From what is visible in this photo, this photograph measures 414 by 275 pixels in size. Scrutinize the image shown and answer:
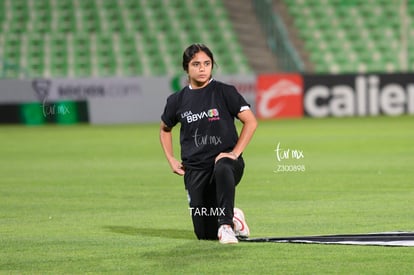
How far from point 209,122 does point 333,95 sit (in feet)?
80.1

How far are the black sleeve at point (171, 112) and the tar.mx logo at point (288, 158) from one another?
7.26m

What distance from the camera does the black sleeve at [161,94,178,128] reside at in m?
9.19

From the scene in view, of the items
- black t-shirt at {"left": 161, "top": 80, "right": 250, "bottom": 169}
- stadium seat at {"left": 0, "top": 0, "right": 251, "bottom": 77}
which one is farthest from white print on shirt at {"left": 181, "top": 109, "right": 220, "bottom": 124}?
stadium seat at {"left": 0, "top": 0, "right": 251, "bottom": 77}

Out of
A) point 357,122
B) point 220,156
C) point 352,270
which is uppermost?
point 220,156

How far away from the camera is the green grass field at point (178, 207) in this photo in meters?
7.87

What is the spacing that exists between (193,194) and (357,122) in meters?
21.3

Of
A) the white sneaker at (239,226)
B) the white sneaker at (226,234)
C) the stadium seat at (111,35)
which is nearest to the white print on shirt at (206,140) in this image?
the white sneaker at (239,226)

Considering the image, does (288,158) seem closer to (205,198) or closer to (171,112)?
(171,112)

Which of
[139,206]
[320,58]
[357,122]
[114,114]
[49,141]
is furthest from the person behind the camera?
[320,58]

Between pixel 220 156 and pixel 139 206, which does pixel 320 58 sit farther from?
pixel 220 156

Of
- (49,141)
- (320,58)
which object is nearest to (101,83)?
(49,141)

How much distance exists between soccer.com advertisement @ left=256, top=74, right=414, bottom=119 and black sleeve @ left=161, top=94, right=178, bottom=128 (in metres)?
23.3

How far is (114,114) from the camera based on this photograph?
3177cm

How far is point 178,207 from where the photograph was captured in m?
11.9
